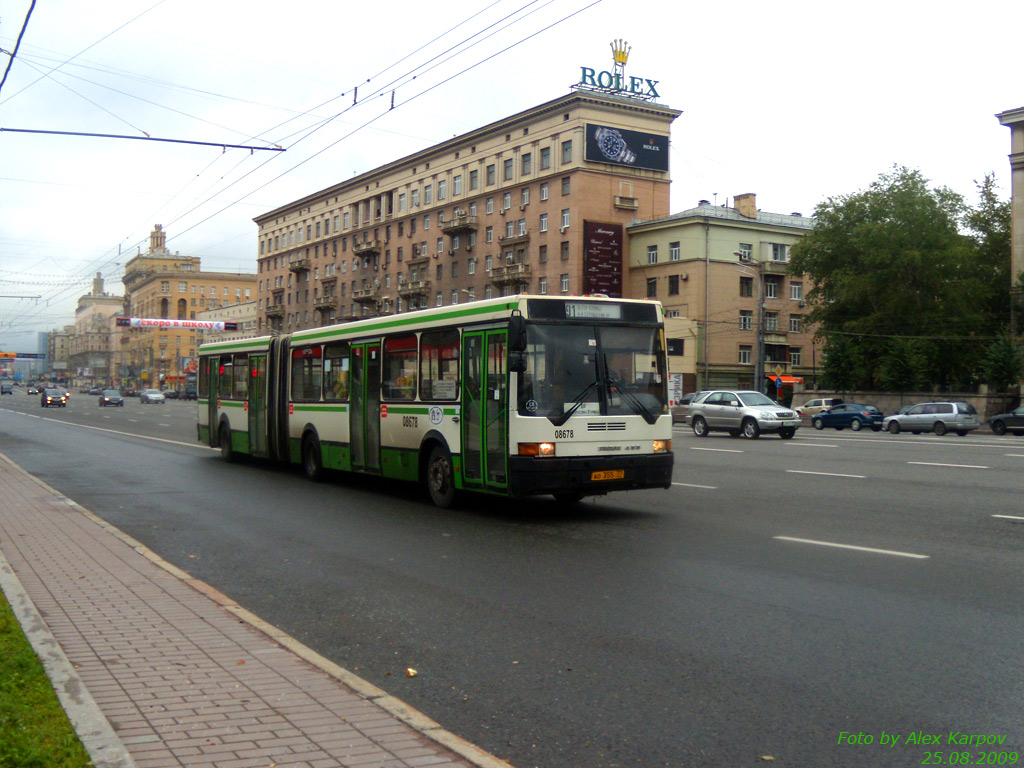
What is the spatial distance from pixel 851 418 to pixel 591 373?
40477mm

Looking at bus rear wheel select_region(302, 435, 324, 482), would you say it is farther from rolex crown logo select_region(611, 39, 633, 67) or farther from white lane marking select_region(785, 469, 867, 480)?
rolex crown logo select_region(611, 39, 633, 67)

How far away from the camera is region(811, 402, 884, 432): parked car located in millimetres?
48781

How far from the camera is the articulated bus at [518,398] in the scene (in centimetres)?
1189

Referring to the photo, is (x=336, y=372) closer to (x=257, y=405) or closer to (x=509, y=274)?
(x=257, y=405)


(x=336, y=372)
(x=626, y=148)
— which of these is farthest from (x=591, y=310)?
(x=626, y=148)

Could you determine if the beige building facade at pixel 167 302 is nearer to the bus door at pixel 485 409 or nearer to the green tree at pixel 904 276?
the green tree at pixel 904 276

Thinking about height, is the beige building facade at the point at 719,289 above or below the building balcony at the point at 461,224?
below

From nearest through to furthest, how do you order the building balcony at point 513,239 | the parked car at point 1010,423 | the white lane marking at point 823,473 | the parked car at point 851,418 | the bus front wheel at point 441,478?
the bus front wheel at point 441,478 → the white lane marking at point 823,473 → the parked car at point 1010,423 → the parked car at point 851,418 → the building balcony at point 513,239

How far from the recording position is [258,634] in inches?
257

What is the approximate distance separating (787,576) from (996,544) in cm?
297

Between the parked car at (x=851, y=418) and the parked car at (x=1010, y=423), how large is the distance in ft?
19.7

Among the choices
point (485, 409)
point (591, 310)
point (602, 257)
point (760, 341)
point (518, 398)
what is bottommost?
point (485, 409)

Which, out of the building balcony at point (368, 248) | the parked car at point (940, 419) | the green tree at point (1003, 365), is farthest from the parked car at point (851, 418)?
the building balcony at point (368, 248)

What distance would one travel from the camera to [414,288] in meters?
83.1
